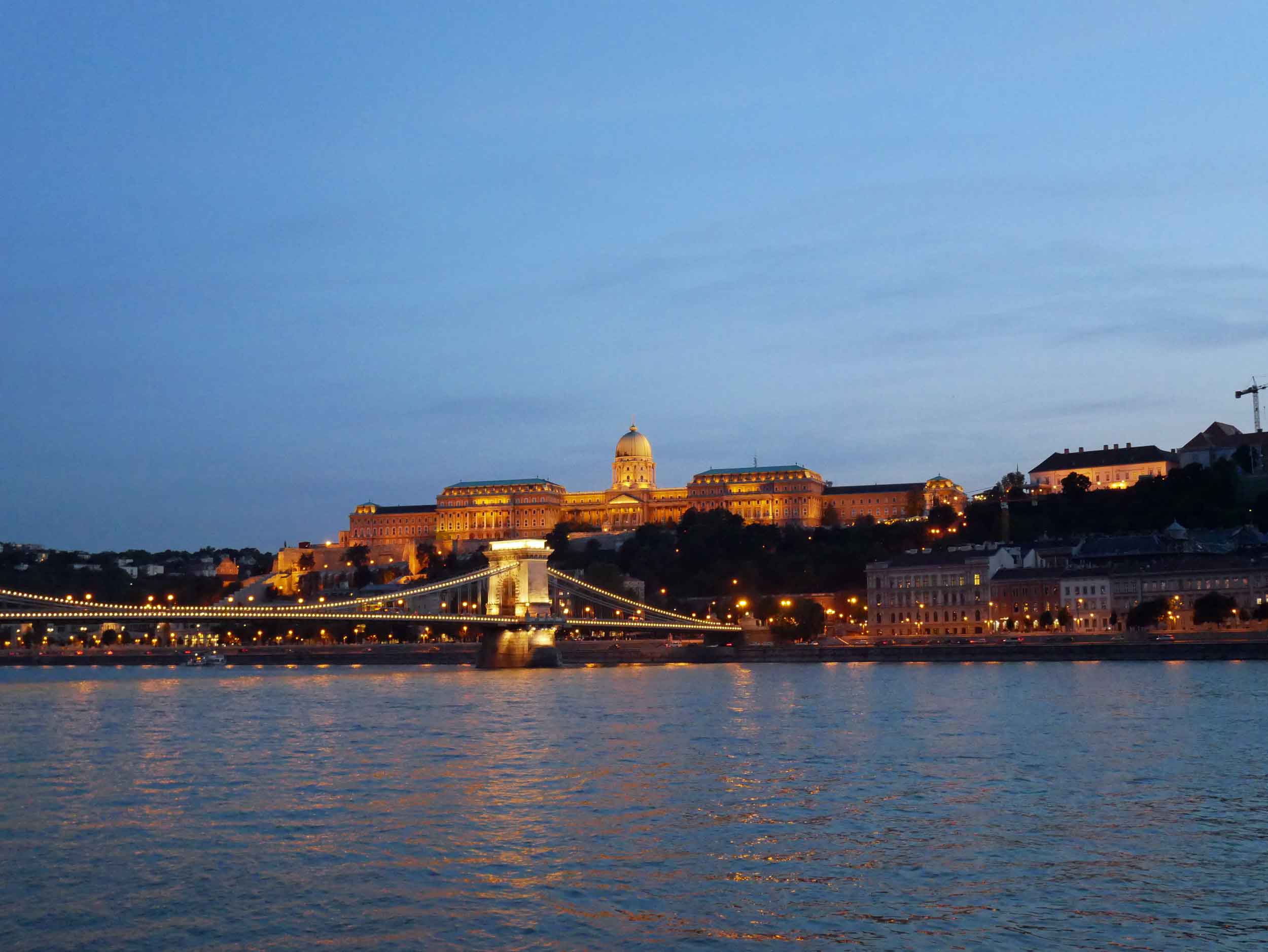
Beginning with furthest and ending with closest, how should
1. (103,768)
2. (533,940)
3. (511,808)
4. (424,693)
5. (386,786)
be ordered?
1. (424,693)
2. (103,768)
3. (386,786)
4. (511,808)
5. (533,940)

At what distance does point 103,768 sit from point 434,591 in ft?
125

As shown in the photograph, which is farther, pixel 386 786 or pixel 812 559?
pixel 812 559

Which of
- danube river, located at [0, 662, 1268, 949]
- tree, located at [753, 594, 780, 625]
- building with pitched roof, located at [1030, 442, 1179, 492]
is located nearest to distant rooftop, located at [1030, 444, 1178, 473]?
building with pitched roof, located at [1030, 442, 1179, 492]

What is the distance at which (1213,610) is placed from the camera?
56.6m

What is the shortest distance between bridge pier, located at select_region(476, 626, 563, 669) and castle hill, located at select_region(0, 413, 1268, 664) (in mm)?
171

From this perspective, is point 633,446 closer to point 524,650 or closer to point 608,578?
point 608,578

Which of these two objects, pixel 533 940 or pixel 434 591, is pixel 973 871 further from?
pixel 434 591

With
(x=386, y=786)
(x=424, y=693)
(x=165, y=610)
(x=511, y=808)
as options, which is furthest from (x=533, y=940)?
(x=165, y=610)

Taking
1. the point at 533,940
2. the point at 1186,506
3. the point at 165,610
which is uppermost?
the point at 1186,506

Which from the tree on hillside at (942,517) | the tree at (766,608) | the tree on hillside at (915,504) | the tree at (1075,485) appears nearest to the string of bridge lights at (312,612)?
the tree at (766,608)

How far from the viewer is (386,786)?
18.2 m

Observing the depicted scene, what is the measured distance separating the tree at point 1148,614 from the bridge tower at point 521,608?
2220cm

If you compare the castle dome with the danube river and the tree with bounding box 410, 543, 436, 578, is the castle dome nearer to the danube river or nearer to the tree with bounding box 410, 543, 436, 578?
the tree with bounding box 410, 543, 436, 578

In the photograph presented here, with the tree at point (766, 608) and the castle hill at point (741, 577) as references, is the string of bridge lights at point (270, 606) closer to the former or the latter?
the castle hill at point (741, 577)
